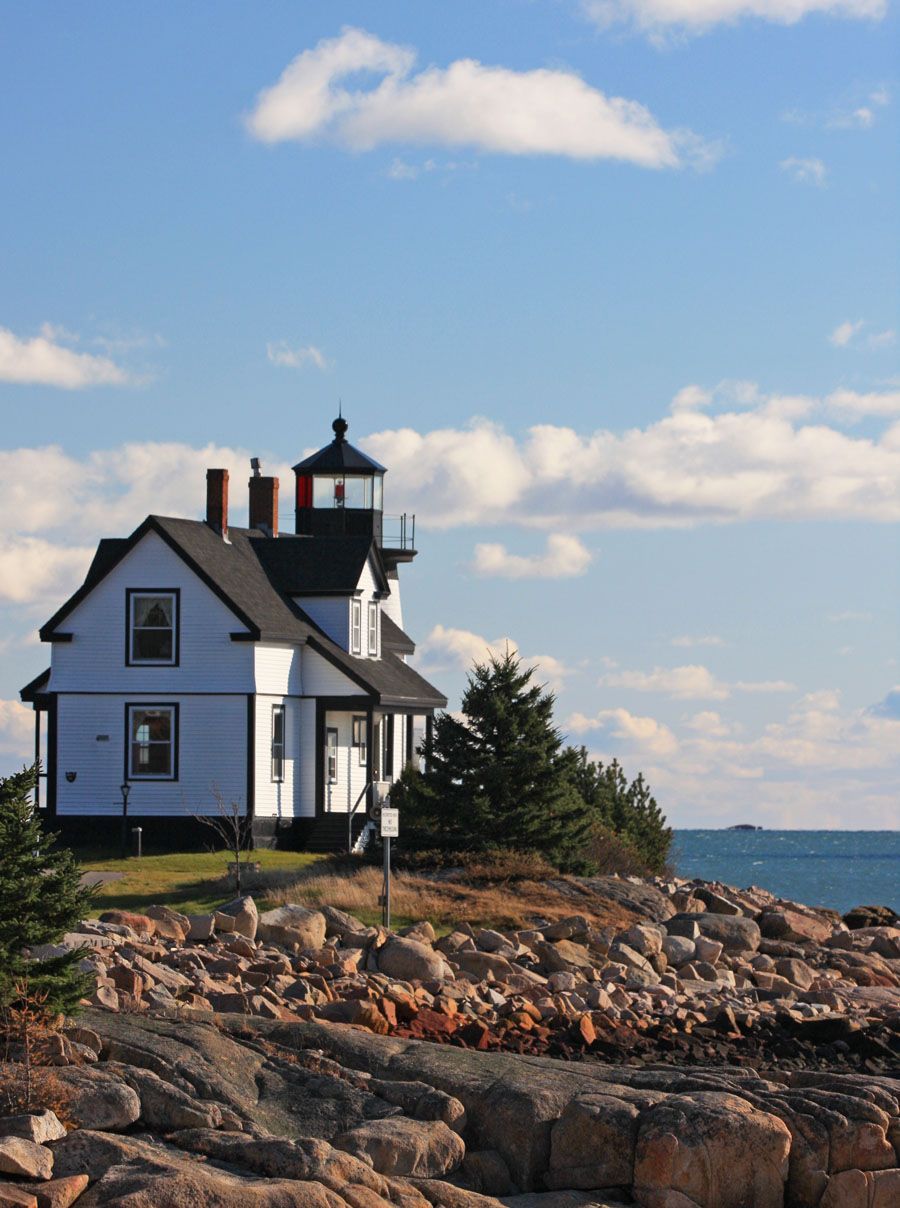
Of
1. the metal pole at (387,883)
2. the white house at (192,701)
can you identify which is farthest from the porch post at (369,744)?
the metal pole at (387,883)

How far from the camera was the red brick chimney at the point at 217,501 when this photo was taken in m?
40.8

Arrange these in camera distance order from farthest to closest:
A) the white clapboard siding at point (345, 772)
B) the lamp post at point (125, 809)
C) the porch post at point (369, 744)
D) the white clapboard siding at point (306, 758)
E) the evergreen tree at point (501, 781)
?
the porch post at point (369, 744) → the white clapboard siding at point (345, 772) → the white clapboard siding at point (306, 758) → the lamp post at point (125, 809) → the evergreen tree at point (501, 781)

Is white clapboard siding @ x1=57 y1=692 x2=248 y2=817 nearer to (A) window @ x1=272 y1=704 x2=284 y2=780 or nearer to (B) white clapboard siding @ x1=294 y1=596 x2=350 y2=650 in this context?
(A) window @ x1=272 y1=704 x2=284 y2=780

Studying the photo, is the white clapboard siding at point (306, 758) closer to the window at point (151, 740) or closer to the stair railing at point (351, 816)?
the stair railing at point (351, 816)

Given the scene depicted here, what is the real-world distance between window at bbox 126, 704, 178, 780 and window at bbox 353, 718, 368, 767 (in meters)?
4.68

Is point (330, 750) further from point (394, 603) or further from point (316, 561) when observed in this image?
point (394, 603)

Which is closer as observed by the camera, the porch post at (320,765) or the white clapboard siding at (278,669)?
the white clapboard siding at (278,669)

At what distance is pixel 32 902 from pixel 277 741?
80.1ft

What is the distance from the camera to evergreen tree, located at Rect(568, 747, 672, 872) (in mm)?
41062

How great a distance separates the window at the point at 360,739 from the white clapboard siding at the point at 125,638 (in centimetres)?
414

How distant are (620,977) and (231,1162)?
1108 centimetres

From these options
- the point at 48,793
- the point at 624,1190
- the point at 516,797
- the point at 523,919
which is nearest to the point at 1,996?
the point at 624,1190

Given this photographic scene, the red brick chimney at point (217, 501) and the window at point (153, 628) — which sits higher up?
the red brick chimney at point (217, 501)

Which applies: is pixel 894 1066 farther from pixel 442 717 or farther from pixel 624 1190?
pixel 442 717
